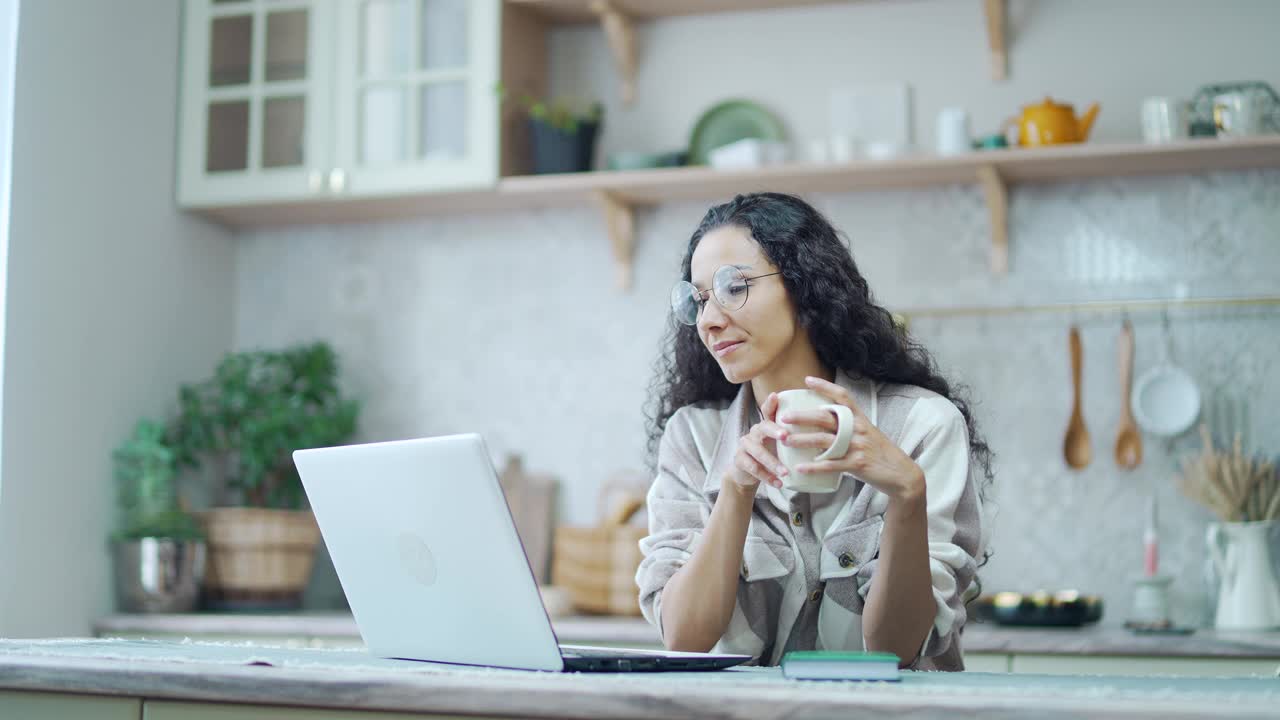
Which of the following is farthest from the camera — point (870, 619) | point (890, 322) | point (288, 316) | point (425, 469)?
point (288, 316)

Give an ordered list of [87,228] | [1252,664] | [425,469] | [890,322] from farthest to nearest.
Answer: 1. [87,228]
2. [1252,664]
3. [890,322]
4. [425,469]

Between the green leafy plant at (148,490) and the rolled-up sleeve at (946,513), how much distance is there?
2030 mm

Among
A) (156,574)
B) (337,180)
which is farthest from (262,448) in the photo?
(337,180)

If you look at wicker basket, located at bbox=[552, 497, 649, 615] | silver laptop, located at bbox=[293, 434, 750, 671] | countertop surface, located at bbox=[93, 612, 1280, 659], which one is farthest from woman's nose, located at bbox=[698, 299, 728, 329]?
wicker basket, located at bbox=[552, 497, 649, 615]

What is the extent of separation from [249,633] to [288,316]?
102cm

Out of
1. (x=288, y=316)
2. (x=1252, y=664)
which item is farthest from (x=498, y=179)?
(x=1252, y=664)

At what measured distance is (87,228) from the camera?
125 inches

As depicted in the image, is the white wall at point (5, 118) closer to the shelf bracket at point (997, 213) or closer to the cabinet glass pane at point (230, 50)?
the cabinet glass pane at point (230, 50)

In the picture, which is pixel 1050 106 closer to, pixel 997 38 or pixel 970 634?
pixel 997 38

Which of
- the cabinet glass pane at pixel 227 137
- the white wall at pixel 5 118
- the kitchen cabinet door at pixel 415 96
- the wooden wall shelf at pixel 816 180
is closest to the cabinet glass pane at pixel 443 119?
the kitchen cabinet door at pixel 415 96

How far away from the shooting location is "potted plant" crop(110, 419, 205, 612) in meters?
3.17

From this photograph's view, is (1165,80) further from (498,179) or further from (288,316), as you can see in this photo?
(288,316)

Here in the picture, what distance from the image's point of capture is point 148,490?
320 cm

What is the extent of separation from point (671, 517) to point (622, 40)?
75.9 inches
